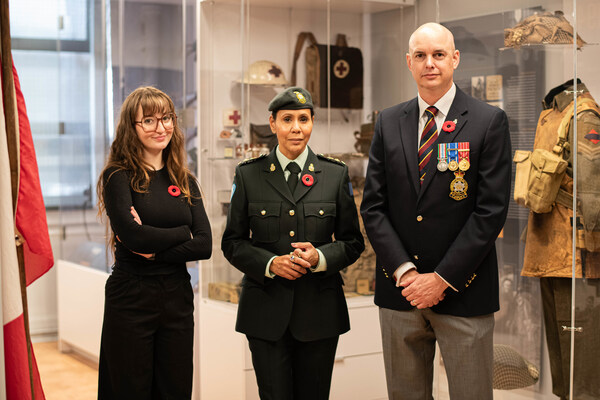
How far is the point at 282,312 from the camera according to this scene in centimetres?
262

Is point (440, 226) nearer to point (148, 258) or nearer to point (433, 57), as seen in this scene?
point (433, 57)

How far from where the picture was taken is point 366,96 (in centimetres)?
450

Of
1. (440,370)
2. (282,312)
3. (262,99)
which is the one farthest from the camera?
(262,99)

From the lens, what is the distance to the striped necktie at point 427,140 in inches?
97.2

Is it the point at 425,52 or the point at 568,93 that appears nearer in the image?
the point at 425,52

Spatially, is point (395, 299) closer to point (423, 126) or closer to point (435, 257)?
point (435, 257)

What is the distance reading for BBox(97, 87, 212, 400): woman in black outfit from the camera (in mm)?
2678

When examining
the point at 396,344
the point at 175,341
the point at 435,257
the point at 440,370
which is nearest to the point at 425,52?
the point at 435,257

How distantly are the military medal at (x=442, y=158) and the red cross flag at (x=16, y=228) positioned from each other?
4.29ft

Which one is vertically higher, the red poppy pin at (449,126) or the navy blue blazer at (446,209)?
the red poppy pin at (449,126)

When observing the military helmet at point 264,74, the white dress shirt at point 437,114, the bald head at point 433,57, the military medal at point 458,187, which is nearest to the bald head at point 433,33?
the bald head at point 433,57

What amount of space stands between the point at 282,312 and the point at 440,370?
1.29m


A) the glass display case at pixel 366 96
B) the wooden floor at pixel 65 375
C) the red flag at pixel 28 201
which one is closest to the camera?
the red flag at pixel 28 201

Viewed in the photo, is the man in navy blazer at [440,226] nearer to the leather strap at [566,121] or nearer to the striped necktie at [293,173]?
the striped necktie at [293,173]
